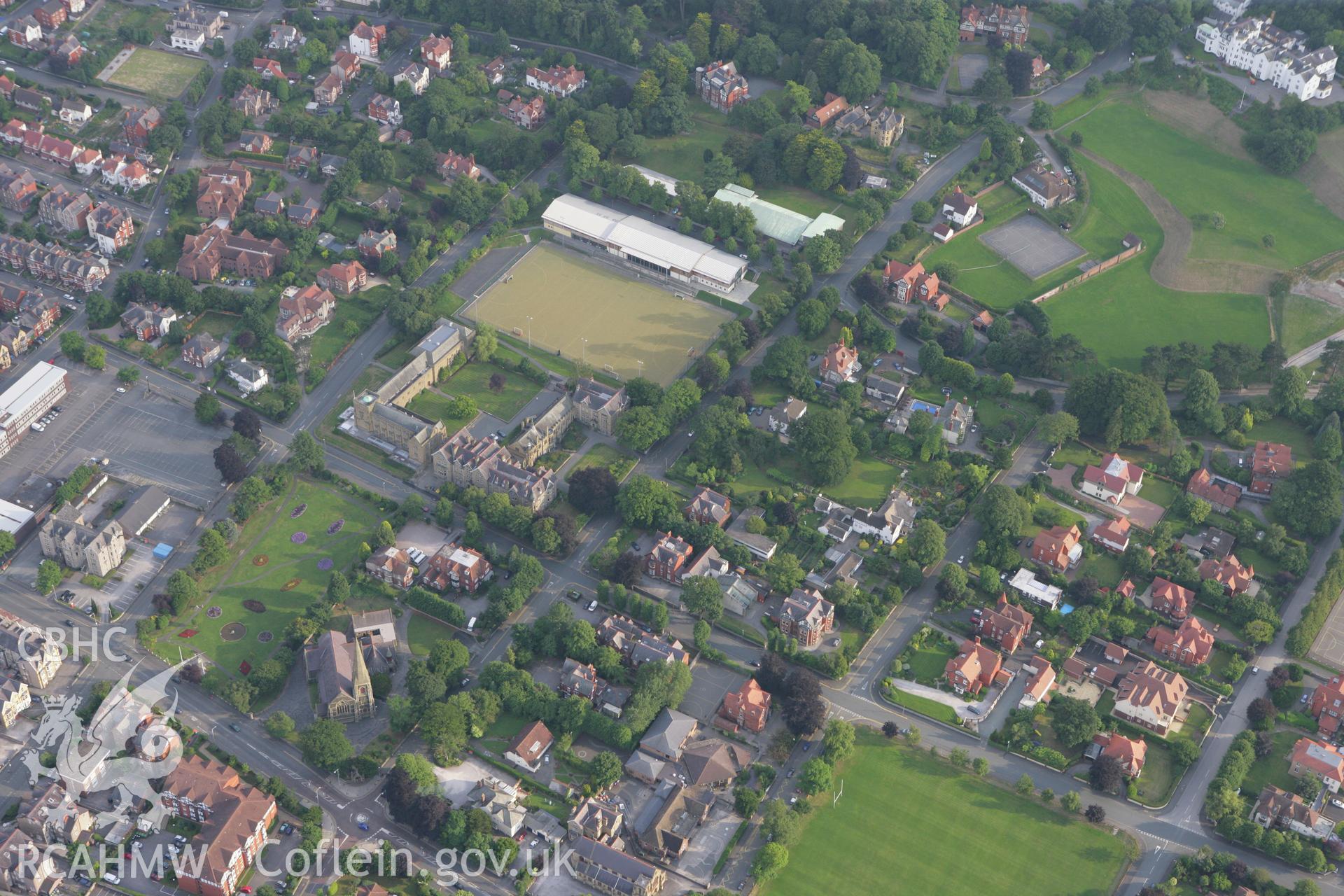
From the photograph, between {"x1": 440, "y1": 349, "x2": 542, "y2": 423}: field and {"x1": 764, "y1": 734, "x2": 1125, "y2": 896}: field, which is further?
{"x1": 440, "y1": 349, "x2": 542, "y2": 423}: field

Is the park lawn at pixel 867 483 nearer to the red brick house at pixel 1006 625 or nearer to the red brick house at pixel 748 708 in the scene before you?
the red brick house at pixel 1006 625

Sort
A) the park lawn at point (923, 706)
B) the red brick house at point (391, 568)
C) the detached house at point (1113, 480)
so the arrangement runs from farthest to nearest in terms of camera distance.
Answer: the detached house at point (1113, 480), the red brick house at point (391, 568), the park lawn at point (923, 706)

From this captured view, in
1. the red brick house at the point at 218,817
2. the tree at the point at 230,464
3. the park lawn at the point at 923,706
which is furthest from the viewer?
the tree at the point at 230,464

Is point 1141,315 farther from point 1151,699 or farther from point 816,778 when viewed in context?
point 816,778

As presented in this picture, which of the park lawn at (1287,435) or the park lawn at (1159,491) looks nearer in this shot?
the park lawn at (1159,491)

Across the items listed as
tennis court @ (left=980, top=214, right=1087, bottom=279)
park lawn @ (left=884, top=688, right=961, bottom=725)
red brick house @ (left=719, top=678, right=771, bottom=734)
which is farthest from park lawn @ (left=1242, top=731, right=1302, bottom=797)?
tennis court @ (left=980, top=214, right=1087, bottom=279)

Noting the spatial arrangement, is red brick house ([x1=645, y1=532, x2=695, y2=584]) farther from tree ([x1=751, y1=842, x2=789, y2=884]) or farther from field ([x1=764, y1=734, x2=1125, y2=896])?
tree ([x1=751, y1=842, x2=789, y2=884])

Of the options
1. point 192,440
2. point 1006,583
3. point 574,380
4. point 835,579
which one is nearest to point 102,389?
point 192,440

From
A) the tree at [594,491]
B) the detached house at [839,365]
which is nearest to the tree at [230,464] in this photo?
the tree at [594,491]
